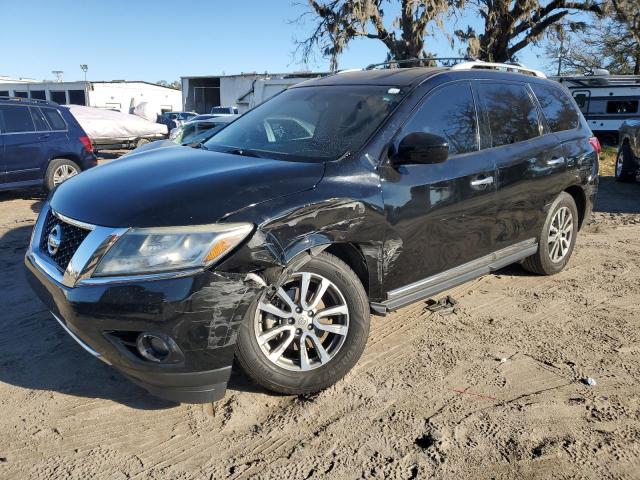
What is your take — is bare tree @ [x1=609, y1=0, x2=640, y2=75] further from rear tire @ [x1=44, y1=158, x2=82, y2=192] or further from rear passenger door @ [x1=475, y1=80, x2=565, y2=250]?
rear tire @ [x1=44, y1=158, x2=82, y2=192]

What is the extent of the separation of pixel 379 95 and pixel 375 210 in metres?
0.91

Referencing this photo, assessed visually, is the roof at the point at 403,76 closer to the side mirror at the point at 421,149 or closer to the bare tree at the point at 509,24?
the side mirror at the point at 421,149

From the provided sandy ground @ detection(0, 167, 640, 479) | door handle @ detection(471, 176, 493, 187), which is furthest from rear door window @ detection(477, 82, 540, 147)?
sandy ground @ detection(0, 167, 640, 479)

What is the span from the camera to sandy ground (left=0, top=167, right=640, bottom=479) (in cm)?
253

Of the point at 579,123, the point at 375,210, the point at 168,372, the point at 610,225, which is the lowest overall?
the point at 610,225

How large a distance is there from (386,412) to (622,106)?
806 inches

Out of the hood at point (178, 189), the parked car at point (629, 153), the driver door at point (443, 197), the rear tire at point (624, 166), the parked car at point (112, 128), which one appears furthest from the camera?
the parked car at point (112, 128)

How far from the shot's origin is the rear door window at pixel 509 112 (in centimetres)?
409

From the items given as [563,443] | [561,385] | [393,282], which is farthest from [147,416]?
[561,385]

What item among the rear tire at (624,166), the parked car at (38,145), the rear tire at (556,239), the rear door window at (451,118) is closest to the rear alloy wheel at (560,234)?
the rear tire at (556,239)

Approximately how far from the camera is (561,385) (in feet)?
10.5

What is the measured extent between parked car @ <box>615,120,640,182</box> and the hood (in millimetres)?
8874

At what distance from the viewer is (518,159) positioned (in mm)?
4191

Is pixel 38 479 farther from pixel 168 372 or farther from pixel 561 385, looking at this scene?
pixel 561 385
